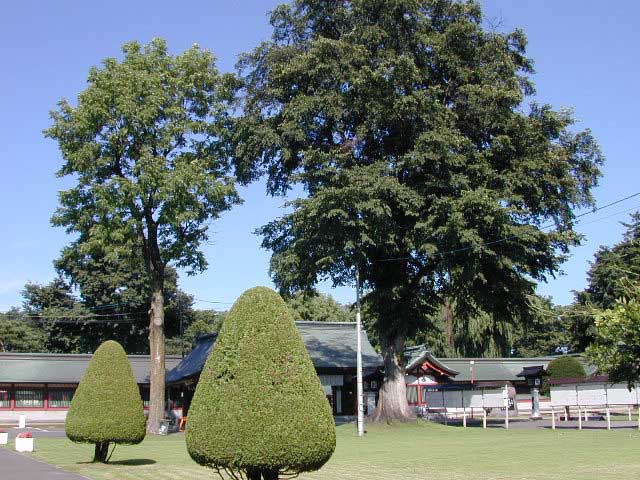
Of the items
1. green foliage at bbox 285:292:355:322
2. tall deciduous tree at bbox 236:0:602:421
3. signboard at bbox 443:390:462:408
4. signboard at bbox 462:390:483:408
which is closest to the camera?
tall deciduous tree at bbox 236:0:602:421

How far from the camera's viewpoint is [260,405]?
404 inches

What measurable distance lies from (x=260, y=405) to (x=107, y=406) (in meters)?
11.2

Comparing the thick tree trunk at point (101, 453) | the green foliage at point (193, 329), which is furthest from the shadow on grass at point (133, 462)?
the green foliage at point (193, 329)

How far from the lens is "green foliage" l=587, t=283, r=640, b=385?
6.04 metres

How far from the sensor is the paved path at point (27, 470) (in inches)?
704

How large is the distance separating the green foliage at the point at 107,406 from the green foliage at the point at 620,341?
1592 centimetres

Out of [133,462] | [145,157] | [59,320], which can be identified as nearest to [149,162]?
[145,157]

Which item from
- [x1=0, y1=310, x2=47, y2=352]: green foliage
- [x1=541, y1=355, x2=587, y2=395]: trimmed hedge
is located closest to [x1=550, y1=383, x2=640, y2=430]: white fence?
[x1=541, y1=355, x2=587, y2=395]: trimmed hedge

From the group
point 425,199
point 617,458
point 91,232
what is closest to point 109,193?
point 91,232

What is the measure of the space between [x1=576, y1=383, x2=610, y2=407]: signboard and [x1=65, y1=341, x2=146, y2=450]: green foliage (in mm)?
33264

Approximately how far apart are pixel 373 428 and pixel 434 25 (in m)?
20.8

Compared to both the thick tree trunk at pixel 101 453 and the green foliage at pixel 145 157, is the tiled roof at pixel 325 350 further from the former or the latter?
the thick tree trunk at pixel 101 453

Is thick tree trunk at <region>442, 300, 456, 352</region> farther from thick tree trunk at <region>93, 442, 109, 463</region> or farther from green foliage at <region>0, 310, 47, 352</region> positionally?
thick tree trunk at <region>93, 442, 109, 463</region>

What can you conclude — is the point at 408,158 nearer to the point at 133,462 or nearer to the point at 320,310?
the point at 133,462
